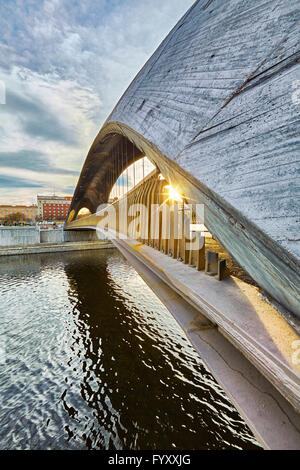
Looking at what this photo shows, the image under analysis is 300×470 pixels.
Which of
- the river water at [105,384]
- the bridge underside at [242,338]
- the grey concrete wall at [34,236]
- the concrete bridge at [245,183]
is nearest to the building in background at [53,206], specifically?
the grey concrete wall at [34,236]

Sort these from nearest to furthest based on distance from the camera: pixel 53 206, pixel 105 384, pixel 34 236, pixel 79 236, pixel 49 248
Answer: pixel 105 384, pixel 49 248, pixel 34 236, pixel 79 236, pixel 53 206

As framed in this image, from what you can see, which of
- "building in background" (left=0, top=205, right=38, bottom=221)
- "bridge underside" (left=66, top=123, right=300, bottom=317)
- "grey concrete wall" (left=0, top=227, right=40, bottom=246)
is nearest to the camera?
"bridge underside" (left=66, top=123, right=300, bottom=317)

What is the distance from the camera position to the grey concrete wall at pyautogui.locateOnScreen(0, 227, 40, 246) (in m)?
27.6

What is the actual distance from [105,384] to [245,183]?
21.5 feet

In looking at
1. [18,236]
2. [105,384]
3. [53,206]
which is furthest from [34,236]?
[53,206]

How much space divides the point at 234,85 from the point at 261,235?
1.18m

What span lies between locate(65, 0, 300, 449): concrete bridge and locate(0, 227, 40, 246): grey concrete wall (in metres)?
30.9

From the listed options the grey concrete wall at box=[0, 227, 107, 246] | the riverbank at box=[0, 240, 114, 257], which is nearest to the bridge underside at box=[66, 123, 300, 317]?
the riverbank at box=[0, 240, 114, 257]

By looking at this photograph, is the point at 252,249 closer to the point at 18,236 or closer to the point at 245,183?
the point at 245,183

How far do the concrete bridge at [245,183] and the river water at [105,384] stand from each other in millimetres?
3798

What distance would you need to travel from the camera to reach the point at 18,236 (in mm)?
28438

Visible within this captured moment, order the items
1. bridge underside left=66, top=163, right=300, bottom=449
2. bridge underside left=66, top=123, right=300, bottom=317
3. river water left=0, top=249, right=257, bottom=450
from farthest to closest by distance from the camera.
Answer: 1. river water left=0, top=249, right=257, bottom=450
2. bridge underside left=66, top=163, right=300, bottom=449
3. bridge underside left=66, top=123, right=300, bottom=317

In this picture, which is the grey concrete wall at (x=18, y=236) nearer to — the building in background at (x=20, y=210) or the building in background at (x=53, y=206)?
the building in background at (x=53, y=206)

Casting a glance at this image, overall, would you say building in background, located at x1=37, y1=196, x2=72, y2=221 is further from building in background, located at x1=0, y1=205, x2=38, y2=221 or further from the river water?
the river water
